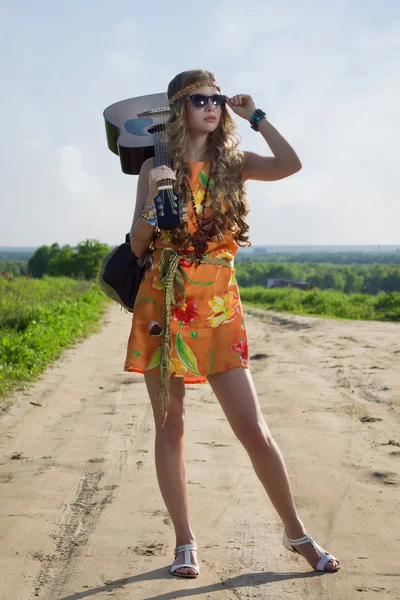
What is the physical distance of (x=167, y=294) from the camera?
2.85 metres

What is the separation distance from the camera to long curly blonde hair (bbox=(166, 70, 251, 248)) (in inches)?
113

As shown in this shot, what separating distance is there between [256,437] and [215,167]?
1.03 meters

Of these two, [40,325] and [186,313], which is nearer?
[186,313]

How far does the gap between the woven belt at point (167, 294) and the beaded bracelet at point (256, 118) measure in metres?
0.55

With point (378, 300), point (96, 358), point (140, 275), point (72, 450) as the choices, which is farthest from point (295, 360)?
point (378, 300)

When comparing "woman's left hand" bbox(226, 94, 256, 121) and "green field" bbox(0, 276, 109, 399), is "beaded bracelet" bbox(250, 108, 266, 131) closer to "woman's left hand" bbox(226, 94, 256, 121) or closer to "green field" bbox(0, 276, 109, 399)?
"woman's left hand" bbox(226, 94, 256, 121)

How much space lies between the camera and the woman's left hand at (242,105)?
9.66 feet

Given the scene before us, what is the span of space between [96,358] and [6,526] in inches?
231

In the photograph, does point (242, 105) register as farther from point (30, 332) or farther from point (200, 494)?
point (30, 332)

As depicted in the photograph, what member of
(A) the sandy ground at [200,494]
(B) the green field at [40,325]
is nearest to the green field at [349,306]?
(B) the green field at [40,325]

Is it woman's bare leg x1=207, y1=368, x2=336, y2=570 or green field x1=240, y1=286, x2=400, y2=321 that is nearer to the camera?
woman's bare leg x1=207, y1=368, x2=336, y2=570

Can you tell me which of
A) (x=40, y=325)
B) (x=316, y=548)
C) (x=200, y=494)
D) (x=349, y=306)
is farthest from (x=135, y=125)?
(x=349, y=306)

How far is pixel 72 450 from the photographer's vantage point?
490 cm

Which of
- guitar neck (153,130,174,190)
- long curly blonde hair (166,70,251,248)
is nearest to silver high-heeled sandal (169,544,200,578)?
long curly blonde hair (166,70,251,248)
